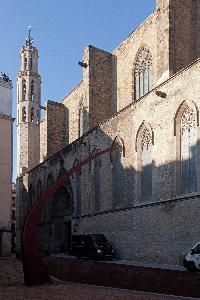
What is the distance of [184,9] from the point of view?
23094mm

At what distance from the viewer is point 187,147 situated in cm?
1958

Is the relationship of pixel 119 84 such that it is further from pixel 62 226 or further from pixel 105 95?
pixel 62 226

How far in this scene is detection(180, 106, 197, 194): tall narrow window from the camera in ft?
62.8

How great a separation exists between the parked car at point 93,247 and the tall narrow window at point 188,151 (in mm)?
5484

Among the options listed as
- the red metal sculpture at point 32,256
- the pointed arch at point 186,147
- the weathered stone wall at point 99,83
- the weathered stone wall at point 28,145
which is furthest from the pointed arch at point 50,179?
the red metal sculpture at point 32,256

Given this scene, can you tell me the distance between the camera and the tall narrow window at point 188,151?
19.2 m

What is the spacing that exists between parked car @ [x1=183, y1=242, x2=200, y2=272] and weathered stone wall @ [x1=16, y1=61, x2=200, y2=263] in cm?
148

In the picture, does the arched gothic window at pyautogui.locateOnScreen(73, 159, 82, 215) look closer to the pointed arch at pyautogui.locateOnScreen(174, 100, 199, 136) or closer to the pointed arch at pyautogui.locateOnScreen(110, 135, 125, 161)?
the pointed arch at pyautogui.locateOnScreen(110, 135, 125, 161)

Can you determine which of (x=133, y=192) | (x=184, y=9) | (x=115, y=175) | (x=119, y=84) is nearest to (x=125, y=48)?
(x=119, y=84)

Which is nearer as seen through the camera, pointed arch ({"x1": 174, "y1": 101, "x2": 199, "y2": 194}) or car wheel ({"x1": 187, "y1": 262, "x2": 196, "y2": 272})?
car wheel ({"x1": 187, "y1": 262, "x2": 196, "y2": 272})

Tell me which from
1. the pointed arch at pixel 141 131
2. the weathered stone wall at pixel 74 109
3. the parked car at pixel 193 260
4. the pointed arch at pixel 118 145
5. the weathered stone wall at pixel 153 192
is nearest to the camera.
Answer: the parked car at pixel 193 260

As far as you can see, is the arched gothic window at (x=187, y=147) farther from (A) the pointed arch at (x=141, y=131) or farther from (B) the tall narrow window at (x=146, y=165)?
(B) the tall narrow window at (x=146, y=165)

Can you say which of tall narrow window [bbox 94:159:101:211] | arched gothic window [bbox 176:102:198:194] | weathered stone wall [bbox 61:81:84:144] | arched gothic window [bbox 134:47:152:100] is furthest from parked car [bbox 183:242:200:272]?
weathered stone wall [bbox 61:81:84:144]

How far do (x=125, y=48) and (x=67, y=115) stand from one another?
438 inches
